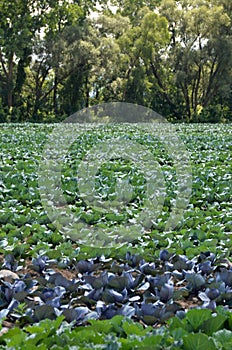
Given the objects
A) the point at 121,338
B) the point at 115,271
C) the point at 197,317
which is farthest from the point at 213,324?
the point at 115,271

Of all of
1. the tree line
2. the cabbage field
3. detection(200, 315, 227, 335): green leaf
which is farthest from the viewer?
the tree line

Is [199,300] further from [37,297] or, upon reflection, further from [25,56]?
[25,56]

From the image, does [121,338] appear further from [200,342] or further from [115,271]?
[115,271]

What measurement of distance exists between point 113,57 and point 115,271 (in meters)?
37.3

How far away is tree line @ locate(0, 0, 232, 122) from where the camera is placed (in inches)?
1576

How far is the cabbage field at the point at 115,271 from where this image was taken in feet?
8.47

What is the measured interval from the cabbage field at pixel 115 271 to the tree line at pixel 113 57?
31.9 metres

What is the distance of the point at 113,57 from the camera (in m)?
40.2

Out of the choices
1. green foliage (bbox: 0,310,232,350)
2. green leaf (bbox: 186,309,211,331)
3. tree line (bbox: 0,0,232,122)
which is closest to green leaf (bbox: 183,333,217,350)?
green foliage (bbox: 0,310,232,350)

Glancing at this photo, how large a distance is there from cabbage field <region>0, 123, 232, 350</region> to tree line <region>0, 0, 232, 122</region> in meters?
31.9

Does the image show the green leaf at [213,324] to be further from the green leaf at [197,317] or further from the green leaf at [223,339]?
the green leaf at [223,339]

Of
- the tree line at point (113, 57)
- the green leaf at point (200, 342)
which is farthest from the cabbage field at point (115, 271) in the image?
the tree line at point (113, 57)

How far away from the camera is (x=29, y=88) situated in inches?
1750

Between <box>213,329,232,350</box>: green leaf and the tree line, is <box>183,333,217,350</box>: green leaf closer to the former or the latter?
<box>213,329,232,350</box>: green leaf
